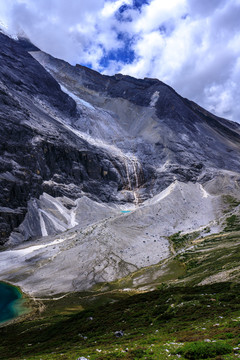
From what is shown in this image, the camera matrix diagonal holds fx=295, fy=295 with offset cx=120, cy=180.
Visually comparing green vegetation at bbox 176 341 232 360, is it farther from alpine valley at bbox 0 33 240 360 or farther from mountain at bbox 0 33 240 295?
mountain at bbox 0 33 240 295

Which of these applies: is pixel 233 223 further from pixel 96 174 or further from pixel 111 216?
pixel 96 174

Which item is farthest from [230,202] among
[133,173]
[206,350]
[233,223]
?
[206,350]

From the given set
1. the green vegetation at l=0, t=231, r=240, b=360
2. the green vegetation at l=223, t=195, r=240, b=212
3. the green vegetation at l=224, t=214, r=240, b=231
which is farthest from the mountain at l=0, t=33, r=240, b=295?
the green vegetation at l=0, t=231, r=240, b=360

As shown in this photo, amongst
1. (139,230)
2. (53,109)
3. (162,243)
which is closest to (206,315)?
(162,243)

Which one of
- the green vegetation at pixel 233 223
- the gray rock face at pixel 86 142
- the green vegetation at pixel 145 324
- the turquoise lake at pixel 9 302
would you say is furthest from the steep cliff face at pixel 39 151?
the green vegetation at pixel 233 223

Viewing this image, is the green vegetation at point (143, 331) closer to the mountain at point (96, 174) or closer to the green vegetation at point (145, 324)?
the green vegetation at point (145, 324)
